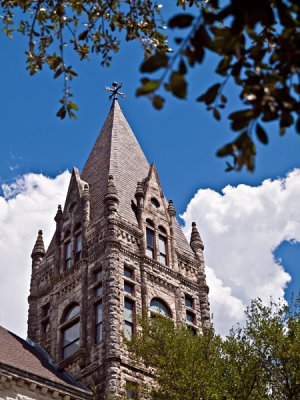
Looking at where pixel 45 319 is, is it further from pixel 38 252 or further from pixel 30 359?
pixel 30 359

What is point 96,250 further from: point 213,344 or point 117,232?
point 213,344

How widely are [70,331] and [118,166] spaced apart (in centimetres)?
948

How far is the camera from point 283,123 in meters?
4.80

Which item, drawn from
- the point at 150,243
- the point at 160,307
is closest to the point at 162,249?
the point at 150,243

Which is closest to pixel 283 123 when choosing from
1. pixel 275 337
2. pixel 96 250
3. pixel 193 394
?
pixel 193 394

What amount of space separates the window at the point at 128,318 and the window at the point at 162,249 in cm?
398

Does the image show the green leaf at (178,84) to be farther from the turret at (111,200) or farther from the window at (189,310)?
the window at (189,310)

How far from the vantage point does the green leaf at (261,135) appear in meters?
4.43

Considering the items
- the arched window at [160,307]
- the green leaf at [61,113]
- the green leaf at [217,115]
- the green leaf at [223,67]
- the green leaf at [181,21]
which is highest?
the arched window at [160,307]

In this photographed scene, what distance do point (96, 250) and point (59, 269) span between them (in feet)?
10.6

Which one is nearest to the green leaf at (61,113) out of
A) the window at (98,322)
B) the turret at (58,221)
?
the window at (98,322)

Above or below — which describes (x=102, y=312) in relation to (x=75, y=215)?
below

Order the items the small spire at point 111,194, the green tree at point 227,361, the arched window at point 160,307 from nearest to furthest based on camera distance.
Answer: the green tree at point 227,361 < the arched window at point 160,307 < the small spire at point 111,194

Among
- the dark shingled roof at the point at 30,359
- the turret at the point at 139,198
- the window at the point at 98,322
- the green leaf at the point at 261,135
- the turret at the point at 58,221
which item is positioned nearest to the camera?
the green leaf at the point at 261,135
